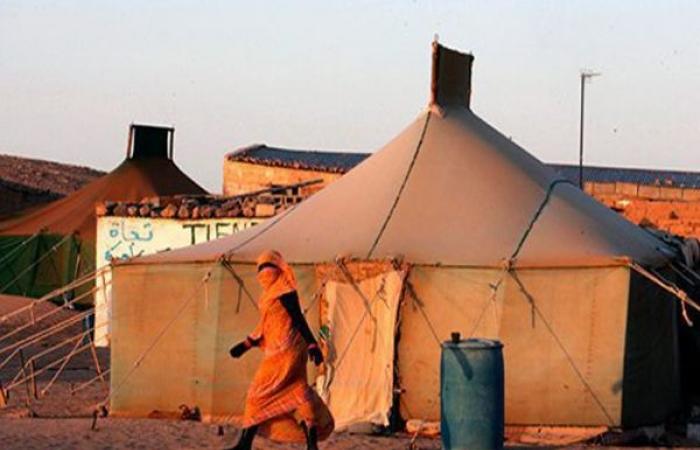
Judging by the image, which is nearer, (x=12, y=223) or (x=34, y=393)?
(x=34, y=393)

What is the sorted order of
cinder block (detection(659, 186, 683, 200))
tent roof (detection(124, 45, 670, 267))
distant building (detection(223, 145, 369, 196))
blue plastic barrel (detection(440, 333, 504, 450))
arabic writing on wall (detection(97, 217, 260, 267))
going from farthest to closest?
distant building (detection(223, 145, 369, 196)) → cinder block (detection(659, 186, 683, 200)) → arabic writing on wall (detection(97, 217, 260, 267)) → tent roof (detection(124, 45, 670, 267)) → blue plastic barrel (detection(440, 333, 504, 450))

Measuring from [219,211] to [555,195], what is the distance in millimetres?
7539

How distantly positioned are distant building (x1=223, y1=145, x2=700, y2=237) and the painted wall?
1.78 metres

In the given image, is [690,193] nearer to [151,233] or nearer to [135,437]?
[151,233]

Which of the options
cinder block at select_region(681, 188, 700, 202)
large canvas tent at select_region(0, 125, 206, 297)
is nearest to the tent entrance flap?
large canvas tent at select_region(0, 125, 206, 297)

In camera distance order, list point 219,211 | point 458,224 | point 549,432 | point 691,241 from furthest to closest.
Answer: point 219,211, point 691,241, point 458,224, point 549,432

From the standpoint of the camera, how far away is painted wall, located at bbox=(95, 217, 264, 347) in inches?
818

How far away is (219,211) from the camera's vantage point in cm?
2070

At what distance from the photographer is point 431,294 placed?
42.5 ft

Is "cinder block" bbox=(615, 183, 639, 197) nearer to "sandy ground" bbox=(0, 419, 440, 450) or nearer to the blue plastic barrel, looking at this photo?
"sandy ground" bbox=(0, 419, 440, 450)

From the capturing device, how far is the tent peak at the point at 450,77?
47.3ft

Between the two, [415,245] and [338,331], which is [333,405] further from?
[415,245]

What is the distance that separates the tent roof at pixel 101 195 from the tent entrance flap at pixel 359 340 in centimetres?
1635

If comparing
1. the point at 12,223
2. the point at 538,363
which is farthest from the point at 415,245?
the point at 12,223
